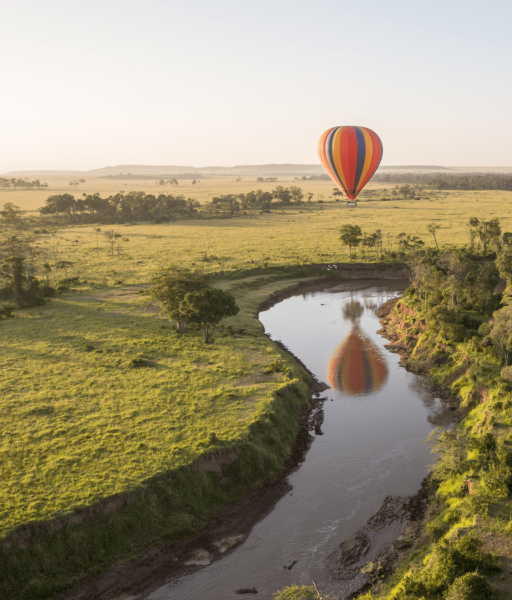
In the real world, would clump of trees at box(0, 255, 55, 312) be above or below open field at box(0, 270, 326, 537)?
above

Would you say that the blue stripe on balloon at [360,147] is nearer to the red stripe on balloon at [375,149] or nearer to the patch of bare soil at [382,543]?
the red stripe on balloon at [375,149]

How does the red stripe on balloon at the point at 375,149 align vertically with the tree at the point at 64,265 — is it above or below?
above

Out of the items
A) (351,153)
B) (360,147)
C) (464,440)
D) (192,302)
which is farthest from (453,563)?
(360,147)

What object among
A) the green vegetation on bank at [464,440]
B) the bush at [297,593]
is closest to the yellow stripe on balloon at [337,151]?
the green vegetation on bank at [464,440]

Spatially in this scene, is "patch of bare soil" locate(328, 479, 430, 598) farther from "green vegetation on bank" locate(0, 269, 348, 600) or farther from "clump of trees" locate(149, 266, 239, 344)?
"clump of trees" locate(149, 266, 239, 344)

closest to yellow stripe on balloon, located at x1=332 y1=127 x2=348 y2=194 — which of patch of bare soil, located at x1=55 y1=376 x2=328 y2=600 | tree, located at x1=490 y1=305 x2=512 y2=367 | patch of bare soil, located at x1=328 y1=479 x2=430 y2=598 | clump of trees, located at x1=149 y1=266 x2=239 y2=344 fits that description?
clump of trees, located at x1=149 y1=266 x2=239 y2=344

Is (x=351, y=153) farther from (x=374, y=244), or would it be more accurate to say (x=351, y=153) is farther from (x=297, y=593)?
(x=297, y=593)
